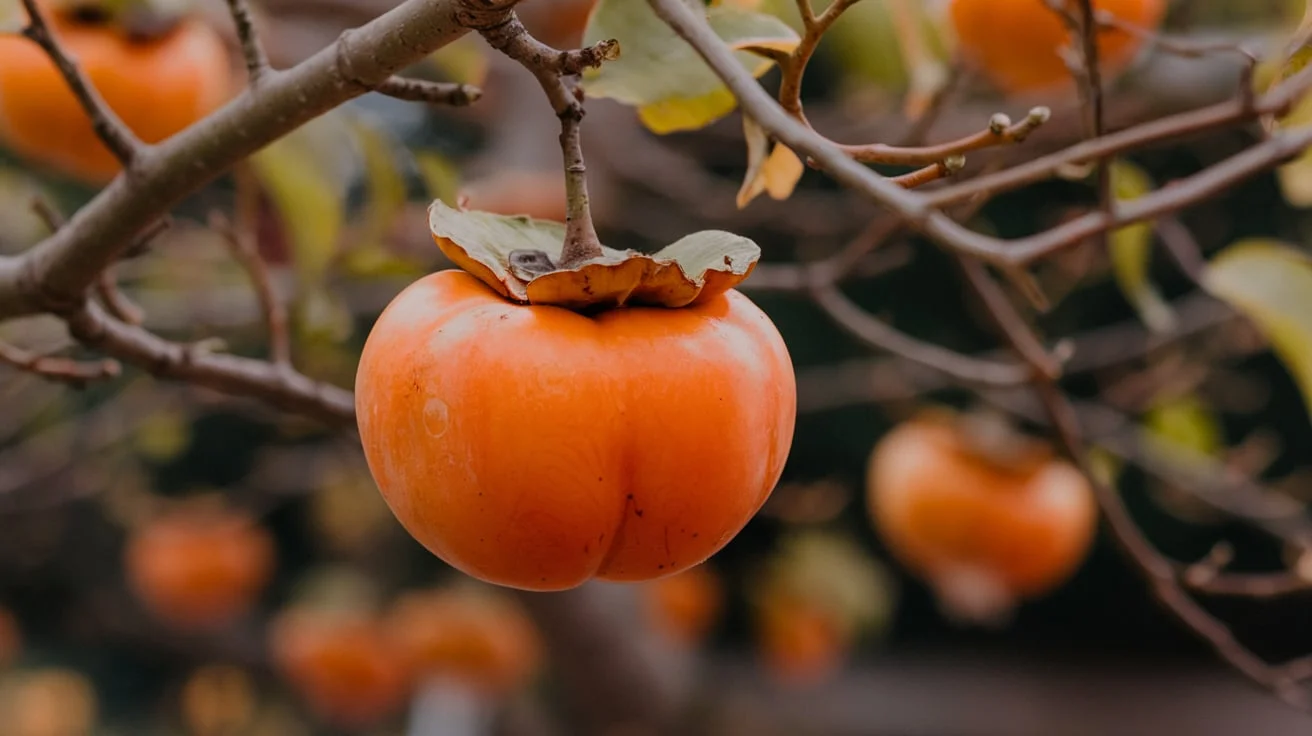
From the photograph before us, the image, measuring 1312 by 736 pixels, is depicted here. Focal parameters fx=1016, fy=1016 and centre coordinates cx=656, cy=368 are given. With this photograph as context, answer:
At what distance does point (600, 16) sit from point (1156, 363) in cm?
Answer: 109

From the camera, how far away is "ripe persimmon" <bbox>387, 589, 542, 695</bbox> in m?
1.83

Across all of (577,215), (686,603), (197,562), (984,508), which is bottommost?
(197,562)

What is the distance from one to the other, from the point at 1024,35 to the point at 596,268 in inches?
21.2

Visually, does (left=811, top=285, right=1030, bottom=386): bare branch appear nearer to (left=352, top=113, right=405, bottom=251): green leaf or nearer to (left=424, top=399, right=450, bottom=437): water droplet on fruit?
(left=352, top=113, right=405, bottom=251): green leaf

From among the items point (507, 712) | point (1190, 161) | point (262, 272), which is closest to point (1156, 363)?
point (1190, 161)

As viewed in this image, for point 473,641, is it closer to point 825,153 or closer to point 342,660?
point 342,660

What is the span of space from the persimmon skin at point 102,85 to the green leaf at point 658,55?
51 centimetres

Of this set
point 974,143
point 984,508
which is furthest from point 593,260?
point 984,508

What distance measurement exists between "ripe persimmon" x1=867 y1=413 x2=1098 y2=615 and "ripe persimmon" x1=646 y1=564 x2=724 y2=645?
16.6 inches

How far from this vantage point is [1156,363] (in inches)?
48.6

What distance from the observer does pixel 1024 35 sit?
2.31ft

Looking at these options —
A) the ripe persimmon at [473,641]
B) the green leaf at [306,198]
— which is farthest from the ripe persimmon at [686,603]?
the green leaf at [306,198]

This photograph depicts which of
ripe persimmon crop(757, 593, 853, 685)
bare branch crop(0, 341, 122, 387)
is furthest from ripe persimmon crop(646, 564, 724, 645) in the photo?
bare branch crop(0, 341, 122, 387)

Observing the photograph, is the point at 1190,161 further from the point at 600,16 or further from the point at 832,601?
the point at 600,16
